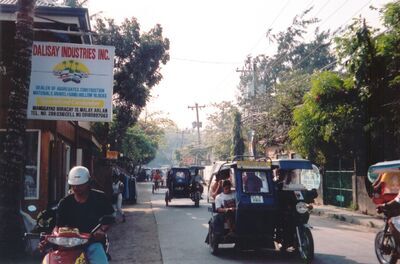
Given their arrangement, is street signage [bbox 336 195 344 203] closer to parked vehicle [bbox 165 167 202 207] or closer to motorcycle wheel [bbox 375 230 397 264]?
parked vehicle [bbox 165 167 202 207]

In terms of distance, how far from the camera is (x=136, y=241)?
12.4 metres

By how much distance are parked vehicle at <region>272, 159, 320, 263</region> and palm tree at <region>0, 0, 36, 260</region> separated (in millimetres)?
5161

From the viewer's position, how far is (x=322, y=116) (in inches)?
779

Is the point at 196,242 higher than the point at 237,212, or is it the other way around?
the point at 237,212

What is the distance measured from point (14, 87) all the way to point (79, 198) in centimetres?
481

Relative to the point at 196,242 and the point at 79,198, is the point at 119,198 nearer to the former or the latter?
the point at 196,242

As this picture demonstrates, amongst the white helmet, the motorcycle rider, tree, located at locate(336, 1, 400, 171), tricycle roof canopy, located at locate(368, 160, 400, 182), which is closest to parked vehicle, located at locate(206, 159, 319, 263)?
tricycle roof canopy, located at locate(368, 160, 400, 182)

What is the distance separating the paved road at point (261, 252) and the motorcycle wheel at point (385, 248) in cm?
50

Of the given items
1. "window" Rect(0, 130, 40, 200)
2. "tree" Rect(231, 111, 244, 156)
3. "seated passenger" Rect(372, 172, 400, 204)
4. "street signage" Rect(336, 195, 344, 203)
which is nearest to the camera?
"seated passenger" Rect(372, 172, 400, 204)

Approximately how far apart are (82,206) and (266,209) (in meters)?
4.78

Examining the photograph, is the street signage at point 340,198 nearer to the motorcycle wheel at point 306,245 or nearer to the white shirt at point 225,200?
the white shirt at point 225,200

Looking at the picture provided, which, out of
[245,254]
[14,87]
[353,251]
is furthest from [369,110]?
[14,87]

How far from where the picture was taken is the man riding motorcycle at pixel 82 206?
572 cm

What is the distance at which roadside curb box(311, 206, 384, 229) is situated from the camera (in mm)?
16141
